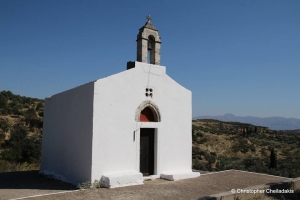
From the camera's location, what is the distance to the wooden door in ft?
34.4

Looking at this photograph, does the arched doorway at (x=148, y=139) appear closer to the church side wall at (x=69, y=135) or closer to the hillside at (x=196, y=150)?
the church side wall at (x=69, y=135)

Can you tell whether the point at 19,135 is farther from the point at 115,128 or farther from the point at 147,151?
the point at 115,128

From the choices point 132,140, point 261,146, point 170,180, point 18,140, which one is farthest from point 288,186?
→ point 261,146

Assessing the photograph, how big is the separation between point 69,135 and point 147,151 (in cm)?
313

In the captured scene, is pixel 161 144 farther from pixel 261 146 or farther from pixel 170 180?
pixel 261 146

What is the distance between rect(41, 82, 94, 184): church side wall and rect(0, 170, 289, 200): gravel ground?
0.64 meters

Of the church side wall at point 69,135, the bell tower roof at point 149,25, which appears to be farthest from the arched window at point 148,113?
the bell tower roof at point 149,25

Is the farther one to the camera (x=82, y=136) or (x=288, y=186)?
(x=82, y=136)

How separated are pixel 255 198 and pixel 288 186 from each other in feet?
6.87

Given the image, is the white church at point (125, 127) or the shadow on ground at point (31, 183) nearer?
the white church at point (125, 127)

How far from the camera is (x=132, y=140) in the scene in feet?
32.7

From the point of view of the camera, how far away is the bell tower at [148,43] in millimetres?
10711

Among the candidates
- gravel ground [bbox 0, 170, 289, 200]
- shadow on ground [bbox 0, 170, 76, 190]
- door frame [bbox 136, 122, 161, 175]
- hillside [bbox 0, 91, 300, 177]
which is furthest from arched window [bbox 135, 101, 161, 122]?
hillside [bbox 0, 91, 300, 177]

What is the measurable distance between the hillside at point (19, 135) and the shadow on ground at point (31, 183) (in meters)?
3.74
